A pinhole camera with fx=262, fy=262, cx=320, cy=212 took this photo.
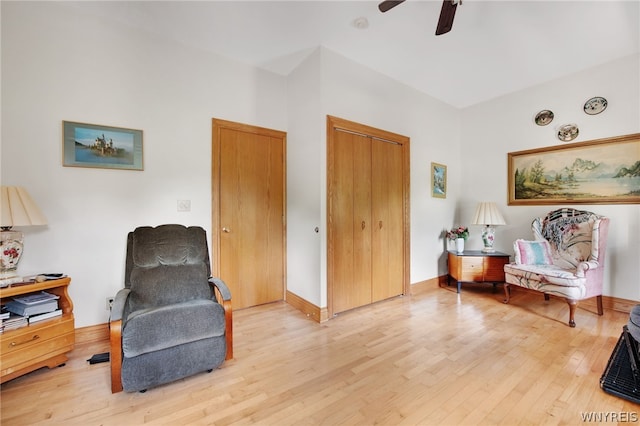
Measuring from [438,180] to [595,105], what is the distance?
1.88 m

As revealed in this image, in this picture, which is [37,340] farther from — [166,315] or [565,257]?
[565,257]

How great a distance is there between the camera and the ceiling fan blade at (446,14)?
1.74m

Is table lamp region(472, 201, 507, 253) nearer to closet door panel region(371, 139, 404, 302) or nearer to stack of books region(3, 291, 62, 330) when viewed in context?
closet door panel region(371, 139, 404, 302)

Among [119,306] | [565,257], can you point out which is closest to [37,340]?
[119,306]

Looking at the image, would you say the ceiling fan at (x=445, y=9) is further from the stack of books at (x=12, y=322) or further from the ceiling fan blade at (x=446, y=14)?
the stack of books at (x=12, y=322)

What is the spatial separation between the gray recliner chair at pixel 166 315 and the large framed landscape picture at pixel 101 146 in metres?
0.72

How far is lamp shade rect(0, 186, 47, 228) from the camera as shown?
171 cm

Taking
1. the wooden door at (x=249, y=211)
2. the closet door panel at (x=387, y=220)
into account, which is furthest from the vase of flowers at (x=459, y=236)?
the wooden door at (x=249, y=211)

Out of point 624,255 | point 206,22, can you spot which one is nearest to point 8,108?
point 206,22

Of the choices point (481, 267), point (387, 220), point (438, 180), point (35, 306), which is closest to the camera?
point (35, 306)

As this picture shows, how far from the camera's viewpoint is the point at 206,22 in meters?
2.37

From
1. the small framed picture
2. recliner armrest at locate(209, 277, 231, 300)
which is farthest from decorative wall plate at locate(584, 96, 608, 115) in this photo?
recliner armrest at locate(209, 277, 231, 300)

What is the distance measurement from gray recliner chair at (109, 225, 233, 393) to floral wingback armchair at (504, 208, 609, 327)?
3.18m

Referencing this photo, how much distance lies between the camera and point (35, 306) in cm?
178
